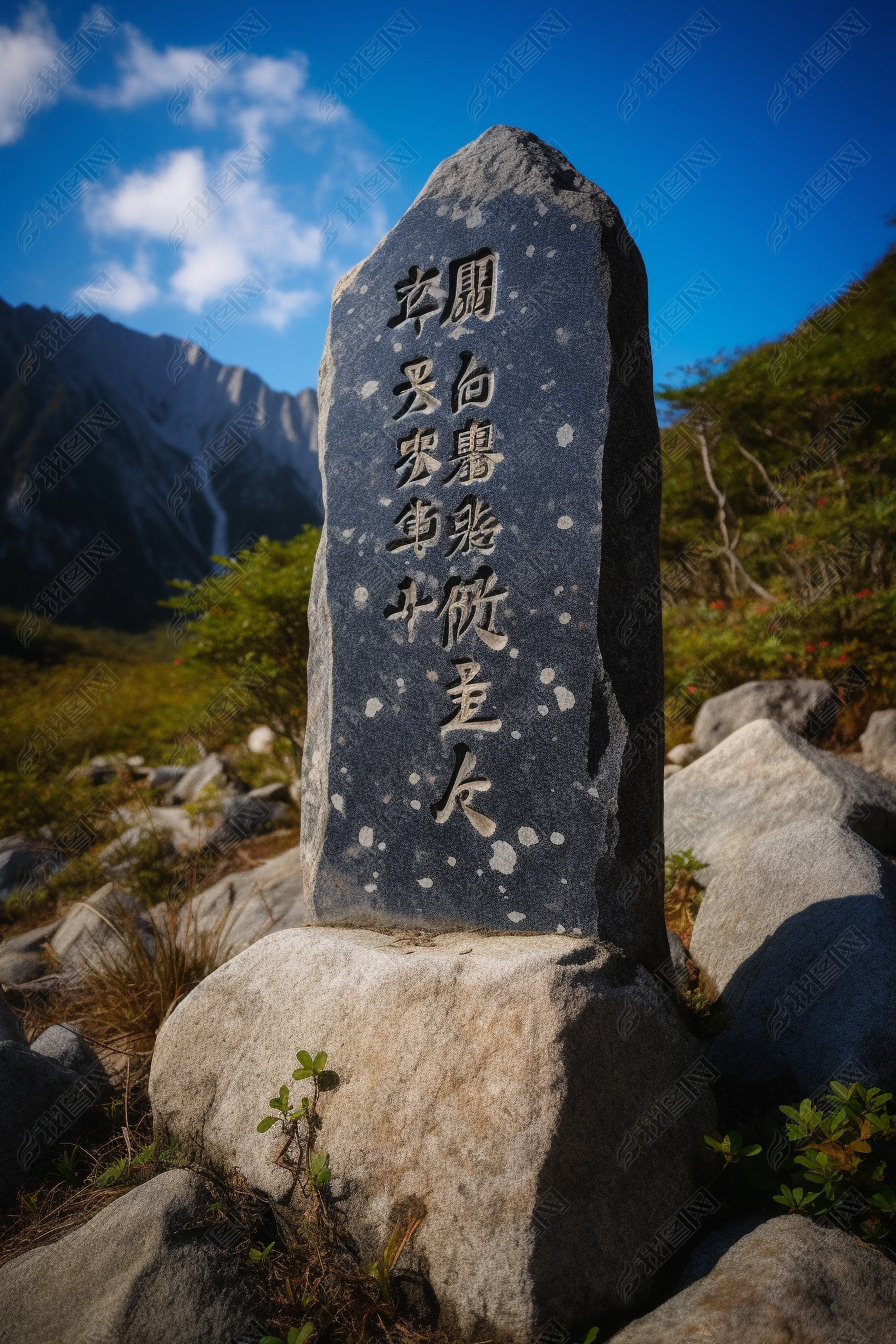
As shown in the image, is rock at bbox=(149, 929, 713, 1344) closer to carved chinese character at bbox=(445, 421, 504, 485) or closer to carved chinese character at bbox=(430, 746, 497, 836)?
carved chinese character at bbox=(430, 746, 497, 836)

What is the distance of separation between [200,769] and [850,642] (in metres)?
7.17

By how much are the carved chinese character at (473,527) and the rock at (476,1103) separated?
1306 mm

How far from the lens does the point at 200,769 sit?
870 centimetres

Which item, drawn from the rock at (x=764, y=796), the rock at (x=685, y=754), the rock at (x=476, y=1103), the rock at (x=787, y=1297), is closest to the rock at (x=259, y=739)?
the rock at (x=685, y=754)

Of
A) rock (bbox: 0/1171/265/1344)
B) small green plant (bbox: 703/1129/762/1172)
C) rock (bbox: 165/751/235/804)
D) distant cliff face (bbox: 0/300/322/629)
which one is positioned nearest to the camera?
rock (bbox: 0/1171/265/1344)

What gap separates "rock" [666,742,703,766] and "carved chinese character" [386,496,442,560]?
3.97m

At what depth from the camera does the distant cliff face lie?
105 feet

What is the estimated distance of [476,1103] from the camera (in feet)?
5.94

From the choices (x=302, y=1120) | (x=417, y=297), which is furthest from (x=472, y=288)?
(x=302, y=1120)

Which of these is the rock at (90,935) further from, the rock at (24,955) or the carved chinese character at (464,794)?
the carved chinese character at (464,794)

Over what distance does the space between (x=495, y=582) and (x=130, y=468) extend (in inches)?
1811

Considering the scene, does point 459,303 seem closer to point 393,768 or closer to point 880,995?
point 393,768

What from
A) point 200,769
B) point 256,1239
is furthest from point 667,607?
point 256,1239

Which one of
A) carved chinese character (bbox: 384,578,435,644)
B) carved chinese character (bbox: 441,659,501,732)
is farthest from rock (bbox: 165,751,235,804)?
carved chinese character (bbox: 441,659,501,732)
